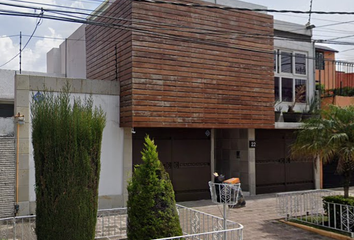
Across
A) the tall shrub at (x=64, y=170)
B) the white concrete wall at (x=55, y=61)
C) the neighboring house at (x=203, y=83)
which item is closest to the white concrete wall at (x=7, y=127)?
the neighboring house at (x=203, y=83)

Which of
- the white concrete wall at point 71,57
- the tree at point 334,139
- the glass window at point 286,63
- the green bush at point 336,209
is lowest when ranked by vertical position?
the green bush at point 336,209

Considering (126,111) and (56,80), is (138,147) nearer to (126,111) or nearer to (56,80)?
(126,111)

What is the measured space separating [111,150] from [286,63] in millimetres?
8058

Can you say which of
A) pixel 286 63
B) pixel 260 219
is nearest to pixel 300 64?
pixel 286 63

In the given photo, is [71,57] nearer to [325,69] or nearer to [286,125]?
[286,125]

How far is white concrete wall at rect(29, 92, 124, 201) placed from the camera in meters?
12.0

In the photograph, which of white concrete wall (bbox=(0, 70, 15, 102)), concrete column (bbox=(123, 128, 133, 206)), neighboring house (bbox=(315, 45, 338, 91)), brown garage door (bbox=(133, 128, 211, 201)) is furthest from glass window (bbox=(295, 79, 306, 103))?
white concrete wall (bbox=(0, 70, 15, 102))

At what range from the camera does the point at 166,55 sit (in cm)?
1203

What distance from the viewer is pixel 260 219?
36.6 ft

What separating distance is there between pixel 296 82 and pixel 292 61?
873 mm

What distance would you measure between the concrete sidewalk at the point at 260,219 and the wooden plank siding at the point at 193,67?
105 inches

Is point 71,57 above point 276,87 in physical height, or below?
above

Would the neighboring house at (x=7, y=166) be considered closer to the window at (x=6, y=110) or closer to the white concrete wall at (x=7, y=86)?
the white concrete wall at (x=7, y=86)

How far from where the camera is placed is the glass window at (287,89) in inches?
620
